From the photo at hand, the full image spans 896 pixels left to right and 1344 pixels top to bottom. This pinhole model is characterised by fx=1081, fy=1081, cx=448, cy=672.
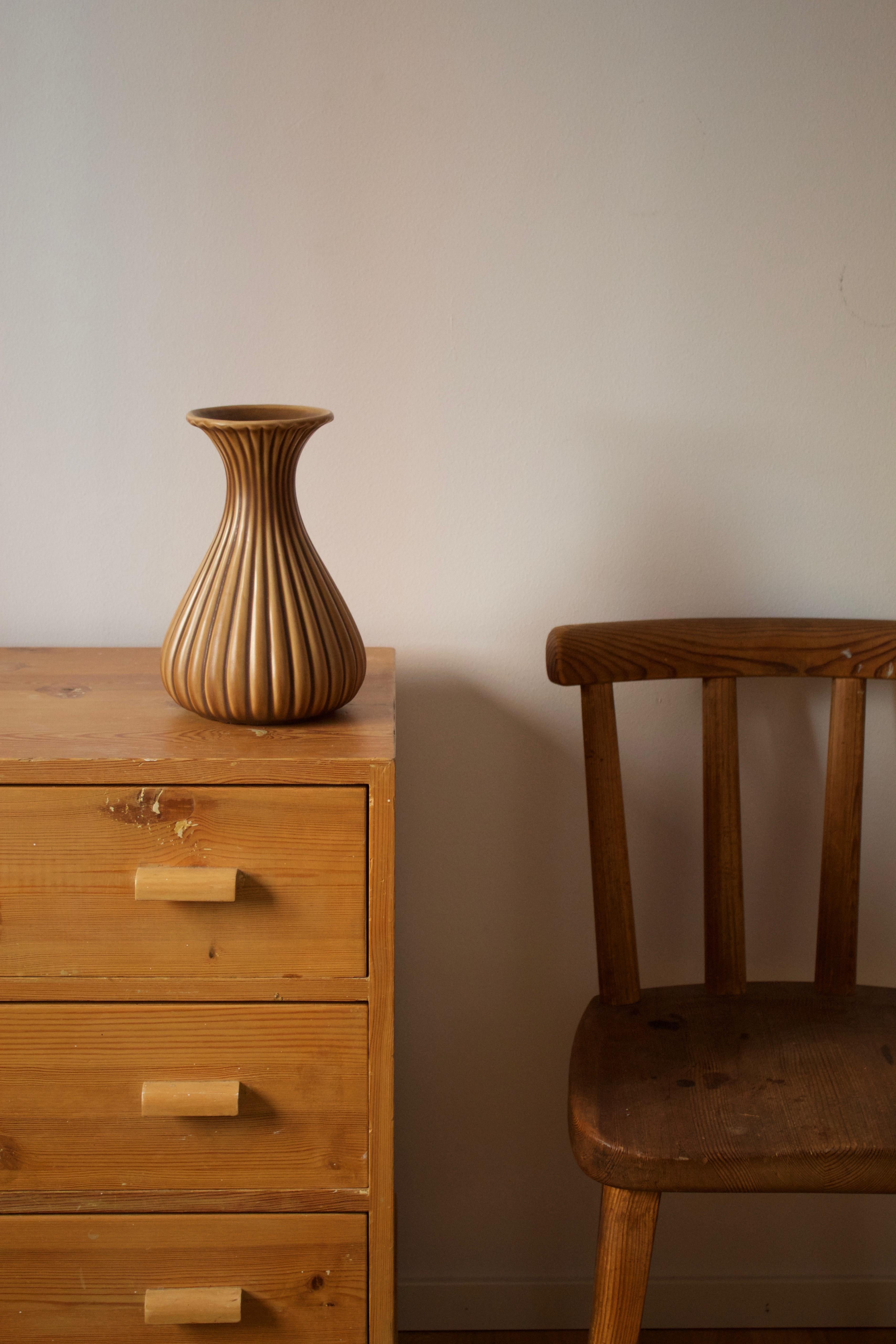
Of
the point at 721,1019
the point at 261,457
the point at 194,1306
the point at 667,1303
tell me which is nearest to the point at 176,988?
the point at 194,1306

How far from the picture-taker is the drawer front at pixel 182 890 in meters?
0.89

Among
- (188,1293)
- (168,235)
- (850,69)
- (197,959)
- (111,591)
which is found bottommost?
(188,1293)

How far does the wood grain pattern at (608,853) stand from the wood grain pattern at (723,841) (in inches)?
3.7

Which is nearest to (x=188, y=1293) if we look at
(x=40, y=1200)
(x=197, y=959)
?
(x=40, y=1200)

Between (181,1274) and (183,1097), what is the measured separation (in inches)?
7.1

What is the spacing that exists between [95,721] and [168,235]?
0.58 metres

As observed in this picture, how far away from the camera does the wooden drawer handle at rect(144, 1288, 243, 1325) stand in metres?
0.96

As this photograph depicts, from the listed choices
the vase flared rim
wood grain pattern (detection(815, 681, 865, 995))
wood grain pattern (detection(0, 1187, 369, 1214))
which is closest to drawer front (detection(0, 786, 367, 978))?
wood grain pattern (detection(0, 1187, 369, 1214))

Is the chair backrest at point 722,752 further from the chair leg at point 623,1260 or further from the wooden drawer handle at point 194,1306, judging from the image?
the wooden drawer handle at point 194,1306

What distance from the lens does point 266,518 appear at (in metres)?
0.95

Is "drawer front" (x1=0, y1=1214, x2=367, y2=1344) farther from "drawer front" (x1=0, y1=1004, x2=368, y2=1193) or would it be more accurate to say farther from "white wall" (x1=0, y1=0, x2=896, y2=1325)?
"white wall" (x1=0, y1=0, x2=896, y2=1325)

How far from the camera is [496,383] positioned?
48.6 inches

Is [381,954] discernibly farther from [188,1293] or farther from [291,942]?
[188,1293]

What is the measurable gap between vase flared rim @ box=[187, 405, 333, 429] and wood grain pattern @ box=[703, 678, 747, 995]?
54 centimetres
